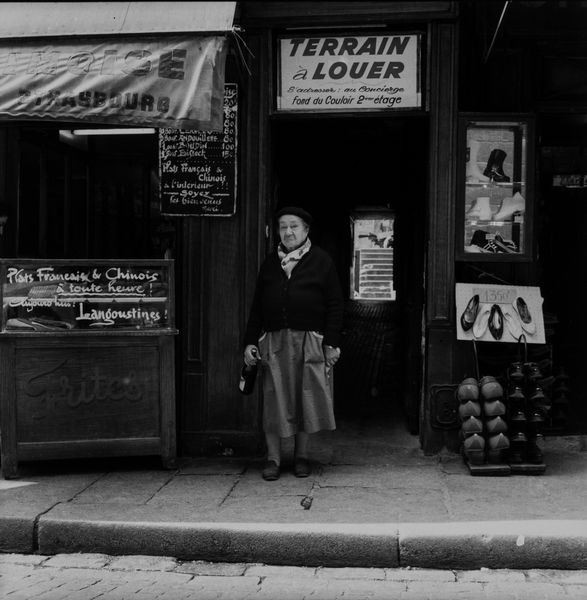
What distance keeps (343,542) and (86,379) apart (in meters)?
2.42

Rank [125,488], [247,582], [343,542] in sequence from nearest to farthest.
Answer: [247,582], [343,542], [125,488]

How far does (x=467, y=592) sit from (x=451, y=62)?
3955mm

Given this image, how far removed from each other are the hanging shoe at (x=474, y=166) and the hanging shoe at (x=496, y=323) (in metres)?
1.01

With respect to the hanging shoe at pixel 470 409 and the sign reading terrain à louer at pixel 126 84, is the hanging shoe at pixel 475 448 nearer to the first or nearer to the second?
the hanging shoe at pixel 470 409

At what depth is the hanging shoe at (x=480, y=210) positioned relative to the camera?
6406 millimetres

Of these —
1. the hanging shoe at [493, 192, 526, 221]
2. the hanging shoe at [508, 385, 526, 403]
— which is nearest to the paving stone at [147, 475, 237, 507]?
the hanging shoe at [508, 385, 526, 403]

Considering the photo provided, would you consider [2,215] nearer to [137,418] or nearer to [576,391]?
[137,418]

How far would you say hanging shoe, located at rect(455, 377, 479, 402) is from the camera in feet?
19.6

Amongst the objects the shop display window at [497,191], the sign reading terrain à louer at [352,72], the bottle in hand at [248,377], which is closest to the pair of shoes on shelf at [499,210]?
the shop display window at [497,191]

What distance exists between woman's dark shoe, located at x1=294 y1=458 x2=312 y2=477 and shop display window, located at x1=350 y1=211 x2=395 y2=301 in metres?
4.46

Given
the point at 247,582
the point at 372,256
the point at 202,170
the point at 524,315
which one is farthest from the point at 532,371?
the point at 372,256

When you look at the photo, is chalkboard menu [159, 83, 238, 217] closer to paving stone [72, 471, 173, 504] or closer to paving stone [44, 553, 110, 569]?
paving stone [72, 471, 173, 504]

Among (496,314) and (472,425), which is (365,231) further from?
(472,425)

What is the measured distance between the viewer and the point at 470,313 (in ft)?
20.6
